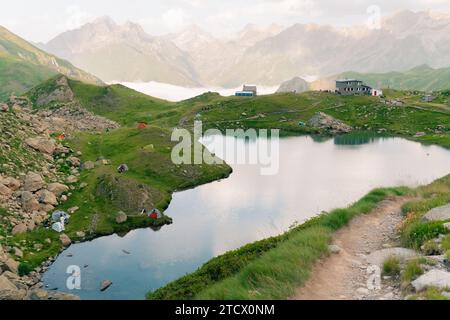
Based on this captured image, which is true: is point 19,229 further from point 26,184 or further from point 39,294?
point 39,294

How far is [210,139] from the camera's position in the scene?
156 metres

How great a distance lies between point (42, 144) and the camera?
88.0 m

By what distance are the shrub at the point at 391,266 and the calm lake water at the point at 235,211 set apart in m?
31.9

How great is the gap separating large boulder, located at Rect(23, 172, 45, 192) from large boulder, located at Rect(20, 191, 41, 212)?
325 centimetres

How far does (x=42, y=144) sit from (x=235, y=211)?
46.3 meters

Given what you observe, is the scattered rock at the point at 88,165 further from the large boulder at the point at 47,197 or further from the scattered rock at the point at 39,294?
the scattered rock at the point at 39,294

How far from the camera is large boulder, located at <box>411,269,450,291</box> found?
1762cm

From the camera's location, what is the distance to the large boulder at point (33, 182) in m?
70.2

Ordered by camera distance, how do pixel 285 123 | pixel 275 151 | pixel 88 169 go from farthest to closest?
pixel 285 123 → pixel 275 151 → pixel 88 169

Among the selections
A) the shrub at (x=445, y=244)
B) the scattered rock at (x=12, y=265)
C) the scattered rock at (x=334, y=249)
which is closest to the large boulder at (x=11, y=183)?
the scattered rock at (x=12, y=265)

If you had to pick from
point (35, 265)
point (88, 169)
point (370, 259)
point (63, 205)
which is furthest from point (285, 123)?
point (370, 259)

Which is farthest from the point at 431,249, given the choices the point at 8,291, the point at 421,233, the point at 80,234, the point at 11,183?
→ the point at 11,183

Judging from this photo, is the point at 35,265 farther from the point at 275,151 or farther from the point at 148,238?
the point at 275,151
